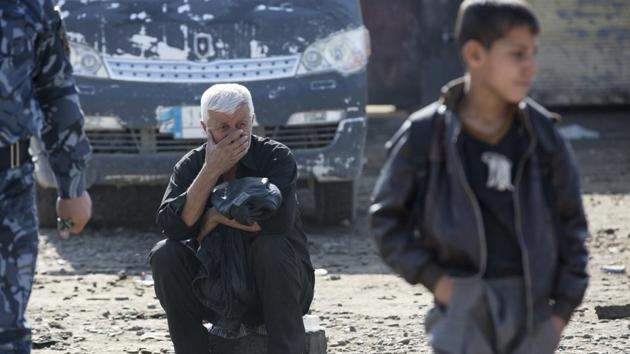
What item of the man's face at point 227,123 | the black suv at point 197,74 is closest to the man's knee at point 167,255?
the man's face at point 227,123

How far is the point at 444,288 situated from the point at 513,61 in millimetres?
592

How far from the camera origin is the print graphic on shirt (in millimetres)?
3719

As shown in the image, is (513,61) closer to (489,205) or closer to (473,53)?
(473,53)

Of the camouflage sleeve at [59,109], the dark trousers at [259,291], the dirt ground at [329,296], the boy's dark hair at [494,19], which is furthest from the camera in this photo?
the dirt ground at [329,296]

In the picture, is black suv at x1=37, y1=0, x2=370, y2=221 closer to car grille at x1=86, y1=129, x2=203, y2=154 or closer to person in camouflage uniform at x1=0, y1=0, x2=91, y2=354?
car grille at x1=86, y1=129, x2=203, y2=154

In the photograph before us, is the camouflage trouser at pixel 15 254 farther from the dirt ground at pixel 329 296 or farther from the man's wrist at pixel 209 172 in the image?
the dirt ground at pixel 329 296

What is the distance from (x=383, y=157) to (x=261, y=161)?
312 inches

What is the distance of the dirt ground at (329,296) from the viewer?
668 centimetres

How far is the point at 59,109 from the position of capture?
14.7 feet

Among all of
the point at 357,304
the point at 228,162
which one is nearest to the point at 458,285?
the point at 228,162

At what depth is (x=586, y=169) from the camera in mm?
13070

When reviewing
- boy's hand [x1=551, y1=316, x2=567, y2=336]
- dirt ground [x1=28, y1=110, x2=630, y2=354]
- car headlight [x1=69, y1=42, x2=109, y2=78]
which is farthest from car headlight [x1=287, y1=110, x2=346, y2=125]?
boy's hand [x1=551, y1=316, x2=567, y2=336]

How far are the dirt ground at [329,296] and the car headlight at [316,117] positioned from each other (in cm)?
78

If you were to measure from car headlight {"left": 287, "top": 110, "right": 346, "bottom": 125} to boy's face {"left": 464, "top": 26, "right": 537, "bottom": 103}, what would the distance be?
5.47 meters
